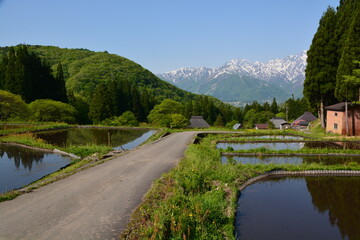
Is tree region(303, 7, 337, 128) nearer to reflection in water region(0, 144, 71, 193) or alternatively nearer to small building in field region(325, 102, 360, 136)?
small building in field region(325, 102, 360, 136)

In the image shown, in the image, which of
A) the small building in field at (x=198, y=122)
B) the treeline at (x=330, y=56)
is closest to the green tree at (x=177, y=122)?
the small building in field at (x=198, y=122)

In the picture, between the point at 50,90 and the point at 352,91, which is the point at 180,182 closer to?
the point at 352,91

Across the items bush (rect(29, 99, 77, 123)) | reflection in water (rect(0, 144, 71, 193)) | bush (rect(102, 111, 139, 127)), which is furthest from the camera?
bush (rect(102, 111, 139, 127))

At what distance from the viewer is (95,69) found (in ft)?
383

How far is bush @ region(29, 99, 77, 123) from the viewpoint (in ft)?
136

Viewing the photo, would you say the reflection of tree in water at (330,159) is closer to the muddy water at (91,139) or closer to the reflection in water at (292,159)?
the reflection in water at (292,159)

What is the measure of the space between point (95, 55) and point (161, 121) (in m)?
105

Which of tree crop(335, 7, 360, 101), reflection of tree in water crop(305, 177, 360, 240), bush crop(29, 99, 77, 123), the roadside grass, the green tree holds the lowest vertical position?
reflection of tree in water crop(305, 177, 360, 240)

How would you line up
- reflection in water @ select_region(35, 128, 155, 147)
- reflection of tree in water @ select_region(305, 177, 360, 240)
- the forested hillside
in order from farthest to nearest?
1. the forested hillside
2. reflection in water @ select_region(35, 128, 155, 147)
3. reflection of tree in water @ select_region(305, 177, 360, 240)

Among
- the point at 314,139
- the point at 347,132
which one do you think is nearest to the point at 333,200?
the point at 314,139

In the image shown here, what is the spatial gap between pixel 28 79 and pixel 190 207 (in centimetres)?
4955

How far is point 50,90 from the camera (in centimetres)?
5481

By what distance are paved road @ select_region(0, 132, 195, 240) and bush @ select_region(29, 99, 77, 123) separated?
3271 centimetres

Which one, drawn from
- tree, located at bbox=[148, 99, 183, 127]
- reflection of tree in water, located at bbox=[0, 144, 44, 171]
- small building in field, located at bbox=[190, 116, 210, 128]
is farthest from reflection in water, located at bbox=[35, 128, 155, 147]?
small building in field, located at bbox=[190, 116, 210, 128]
